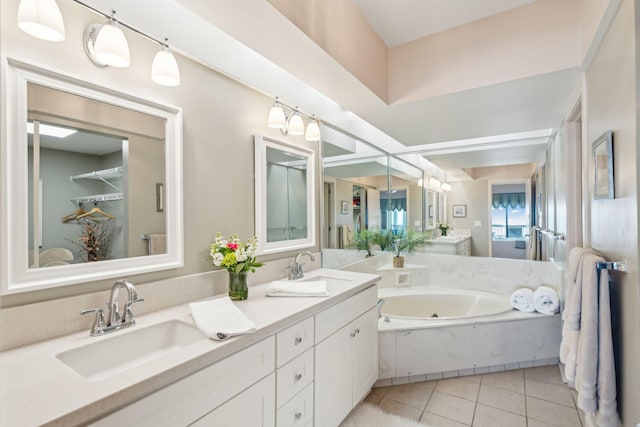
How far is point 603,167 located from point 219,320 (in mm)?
1794

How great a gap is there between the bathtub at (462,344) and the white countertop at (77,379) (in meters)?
1.48

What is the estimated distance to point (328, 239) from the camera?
9.30 ft

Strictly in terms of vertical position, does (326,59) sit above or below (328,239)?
above

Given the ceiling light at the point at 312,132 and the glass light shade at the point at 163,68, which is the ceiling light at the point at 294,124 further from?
the glass light shade at the point at 163,68

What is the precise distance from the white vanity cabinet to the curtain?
1992 millimetres

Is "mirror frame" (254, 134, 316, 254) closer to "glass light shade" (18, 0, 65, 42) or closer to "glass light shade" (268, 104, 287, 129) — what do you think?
"glass light shade" (268, 104, 287, 129)

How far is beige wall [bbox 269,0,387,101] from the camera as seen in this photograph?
4.68 ft

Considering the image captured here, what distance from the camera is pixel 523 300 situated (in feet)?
9.33

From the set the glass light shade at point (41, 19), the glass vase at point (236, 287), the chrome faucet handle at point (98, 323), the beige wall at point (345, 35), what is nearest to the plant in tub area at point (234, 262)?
the glass vase at point (236, 287)

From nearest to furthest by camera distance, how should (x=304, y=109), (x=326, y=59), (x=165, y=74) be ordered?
(x=165, y=74), (x=326, y=59), (x=304, y=109)

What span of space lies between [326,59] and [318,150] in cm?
106

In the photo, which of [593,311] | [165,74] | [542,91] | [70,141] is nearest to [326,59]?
[165,74]

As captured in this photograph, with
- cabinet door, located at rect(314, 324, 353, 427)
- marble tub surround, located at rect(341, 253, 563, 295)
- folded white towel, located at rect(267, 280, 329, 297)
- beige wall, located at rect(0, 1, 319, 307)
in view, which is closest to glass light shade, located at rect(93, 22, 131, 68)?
beige wall, located at rect(0, 1, 319, 307)

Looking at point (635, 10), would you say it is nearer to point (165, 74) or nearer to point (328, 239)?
point (165, 74)
